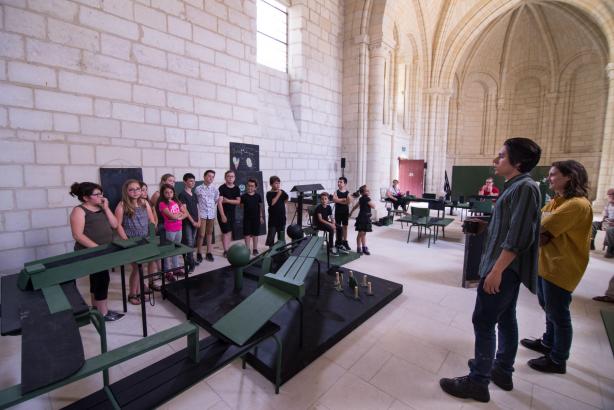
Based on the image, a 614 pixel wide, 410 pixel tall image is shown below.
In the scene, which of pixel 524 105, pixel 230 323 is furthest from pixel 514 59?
pixel 230 323

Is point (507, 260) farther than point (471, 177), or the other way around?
point (471, 177)

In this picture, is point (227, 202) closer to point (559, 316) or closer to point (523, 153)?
point (523, 153)

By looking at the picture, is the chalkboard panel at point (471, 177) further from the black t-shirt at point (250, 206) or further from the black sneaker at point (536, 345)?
the black sneaker at point (536, 345)

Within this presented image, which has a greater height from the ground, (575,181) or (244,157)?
(244,157)

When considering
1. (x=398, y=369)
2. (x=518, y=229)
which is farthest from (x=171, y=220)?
(x=518, y=229)

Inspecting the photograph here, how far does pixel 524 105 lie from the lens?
16203 mm

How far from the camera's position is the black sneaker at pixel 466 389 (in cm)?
211

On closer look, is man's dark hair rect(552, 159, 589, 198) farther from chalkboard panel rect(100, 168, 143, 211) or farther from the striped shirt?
chalkboard panel rect(100, 168, 143, 211)

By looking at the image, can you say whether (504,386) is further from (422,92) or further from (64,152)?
(422,92)

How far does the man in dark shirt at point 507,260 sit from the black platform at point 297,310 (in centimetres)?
113

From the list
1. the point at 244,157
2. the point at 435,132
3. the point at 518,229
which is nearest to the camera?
the point at 518,229

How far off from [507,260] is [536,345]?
5.32ft

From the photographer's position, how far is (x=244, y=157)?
22.0 feet

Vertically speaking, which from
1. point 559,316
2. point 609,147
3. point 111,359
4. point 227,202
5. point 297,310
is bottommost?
point 297,310
